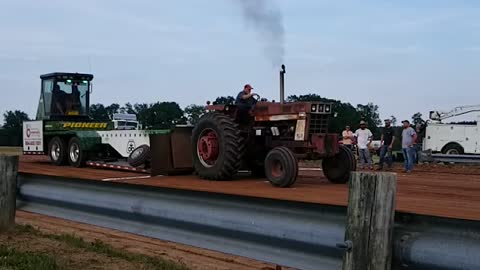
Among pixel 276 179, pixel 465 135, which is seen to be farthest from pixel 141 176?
pixel 465 135

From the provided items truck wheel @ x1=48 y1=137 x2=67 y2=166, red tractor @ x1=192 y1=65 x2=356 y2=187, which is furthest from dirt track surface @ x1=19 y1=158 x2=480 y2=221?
truck wheel @ x1=48 y1=137 x2=67 y2=166

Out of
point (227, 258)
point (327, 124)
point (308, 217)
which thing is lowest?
point (227, 258)

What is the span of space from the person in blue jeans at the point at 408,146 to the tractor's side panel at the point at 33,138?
10.8 m

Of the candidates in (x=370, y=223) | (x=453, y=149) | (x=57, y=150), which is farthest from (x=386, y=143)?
(x=370, y=223)

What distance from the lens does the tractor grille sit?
1181cm

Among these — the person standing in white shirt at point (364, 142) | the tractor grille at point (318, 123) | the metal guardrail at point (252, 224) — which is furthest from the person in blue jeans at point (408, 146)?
the metal guardrail at point (252, 224)

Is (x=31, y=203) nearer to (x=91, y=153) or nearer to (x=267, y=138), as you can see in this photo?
(x=267, y=138)

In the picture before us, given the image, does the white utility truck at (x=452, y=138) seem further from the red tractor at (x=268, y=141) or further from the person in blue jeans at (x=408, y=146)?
the red tractor at (x=268, y=141)

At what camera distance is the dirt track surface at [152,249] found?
562cm

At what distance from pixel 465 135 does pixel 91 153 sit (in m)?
19.3

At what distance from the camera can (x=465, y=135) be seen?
99.0 feet

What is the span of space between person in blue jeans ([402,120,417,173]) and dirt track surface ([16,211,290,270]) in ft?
38.8

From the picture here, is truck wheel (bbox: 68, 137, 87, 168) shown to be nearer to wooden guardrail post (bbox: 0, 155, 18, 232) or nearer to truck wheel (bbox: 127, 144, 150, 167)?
truck wheel (bbox: 127, 144, 150, 167)

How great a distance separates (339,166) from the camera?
12227mm
